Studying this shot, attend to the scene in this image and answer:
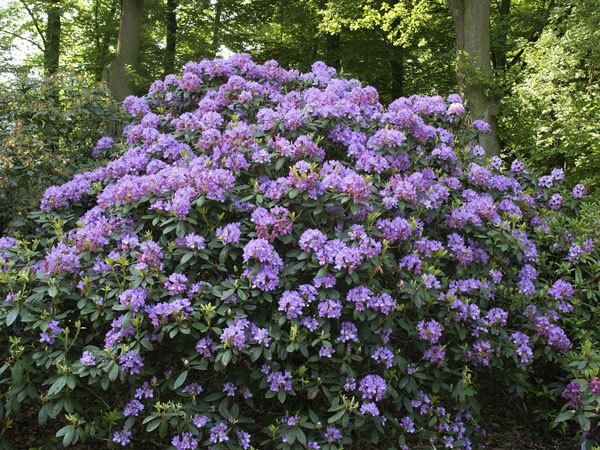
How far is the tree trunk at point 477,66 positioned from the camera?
773 cm

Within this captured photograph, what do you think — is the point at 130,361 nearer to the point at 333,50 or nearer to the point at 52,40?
the point at 333,50

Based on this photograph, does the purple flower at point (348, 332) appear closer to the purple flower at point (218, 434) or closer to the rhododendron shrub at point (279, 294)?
the rhododendron shrub at point (279, 294)

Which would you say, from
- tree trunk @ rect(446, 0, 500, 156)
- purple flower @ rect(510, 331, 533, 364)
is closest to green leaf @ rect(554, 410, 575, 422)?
purple flower @ rect(510, 331, 533, 364)

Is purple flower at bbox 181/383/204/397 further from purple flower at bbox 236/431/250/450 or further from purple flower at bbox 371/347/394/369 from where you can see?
purple flower at bbox 371/347/394/369

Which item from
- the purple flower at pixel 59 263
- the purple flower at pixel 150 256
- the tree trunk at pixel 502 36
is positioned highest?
the tree trunk at pixel 502 36

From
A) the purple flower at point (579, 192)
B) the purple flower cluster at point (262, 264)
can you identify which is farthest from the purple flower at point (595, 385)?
the purple flower at point (579, 192)

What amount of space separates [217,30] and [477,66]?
7406 mm

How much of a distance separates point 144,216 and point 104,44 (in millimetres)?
12366

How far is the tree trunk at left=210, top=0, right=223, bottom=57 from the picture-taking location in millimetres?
12527

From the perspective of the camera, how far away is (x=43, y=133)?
4.22 metres

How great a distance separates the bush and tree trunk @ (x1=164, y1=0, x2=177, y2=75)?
28.5 feet

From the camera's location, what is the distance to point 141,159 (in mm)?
3430

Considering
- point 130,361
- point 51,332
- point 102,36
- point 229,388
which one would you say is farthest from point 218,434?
point 102,36

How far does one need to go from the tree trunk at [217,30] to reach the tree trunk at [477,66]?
5.95m
